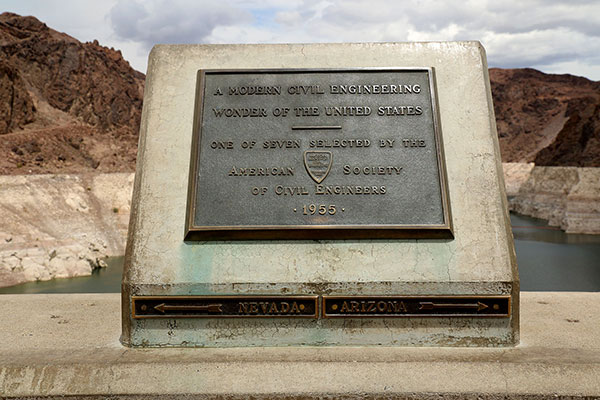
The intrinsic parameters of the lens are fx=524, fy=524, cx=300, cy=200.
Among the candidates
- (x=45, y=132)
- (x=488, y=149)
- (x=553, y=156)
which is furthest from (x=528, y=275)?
(x=553, y=156)

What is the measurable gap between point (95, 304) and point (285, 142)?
7.39ft

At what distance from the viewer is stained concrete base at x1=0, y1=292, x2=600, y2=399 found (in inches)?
119

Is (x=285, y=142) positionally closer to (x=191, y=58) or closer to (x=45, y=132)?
(x=191, y=58)

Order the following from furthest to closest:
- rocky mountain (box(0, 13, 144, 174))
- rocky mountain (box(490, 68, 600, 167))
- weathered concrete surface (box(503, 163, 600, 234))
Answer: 1. rocky mountain (box(490, 68, 600, 167))
2. rocky mountain (box(0, 13, 144, 174))
3. weathered concrete surface (box(503, 163, 600, 234))

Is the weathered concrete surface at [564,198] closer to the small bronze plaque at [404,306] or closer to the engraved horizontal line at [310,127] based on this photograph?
the small bronze plaque at [404,306]

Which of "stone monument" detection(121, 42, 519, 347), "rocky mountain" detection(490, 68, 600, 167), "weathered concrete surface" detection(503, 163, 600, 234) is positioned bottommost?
"stone monument" detection(121, 42, 519, 347)

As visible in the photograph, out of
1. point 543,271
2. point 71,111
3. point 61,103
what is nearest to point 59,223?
point 543,271

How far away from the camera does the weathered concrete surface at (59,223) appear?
43.9 feet

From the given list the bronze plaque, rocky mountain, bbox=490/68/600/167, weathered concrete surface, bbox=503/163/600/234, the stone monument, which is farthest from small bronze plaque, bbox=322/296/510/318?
rocky mountain, bbox=490/68/600/167

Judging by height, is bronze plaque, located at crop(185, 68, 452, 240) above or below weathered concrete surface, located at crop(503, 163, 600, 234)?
below

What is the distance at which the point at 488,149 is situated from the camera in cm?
376

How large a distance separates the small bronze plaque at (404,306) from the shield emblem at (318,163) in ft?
2.80

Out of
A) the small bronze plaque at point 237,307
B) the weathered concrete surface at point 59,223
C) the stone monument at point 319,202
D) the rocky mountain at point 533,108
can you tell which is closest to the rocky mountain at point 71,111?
the weathered concrete surface at point 59,223

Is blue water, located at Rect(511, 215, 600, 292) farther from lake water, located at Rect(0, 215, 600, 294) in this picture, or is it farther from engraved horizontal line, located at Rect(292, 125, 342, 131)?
engraved horizontal line, located at Rect(292, 125, 342, 131)
